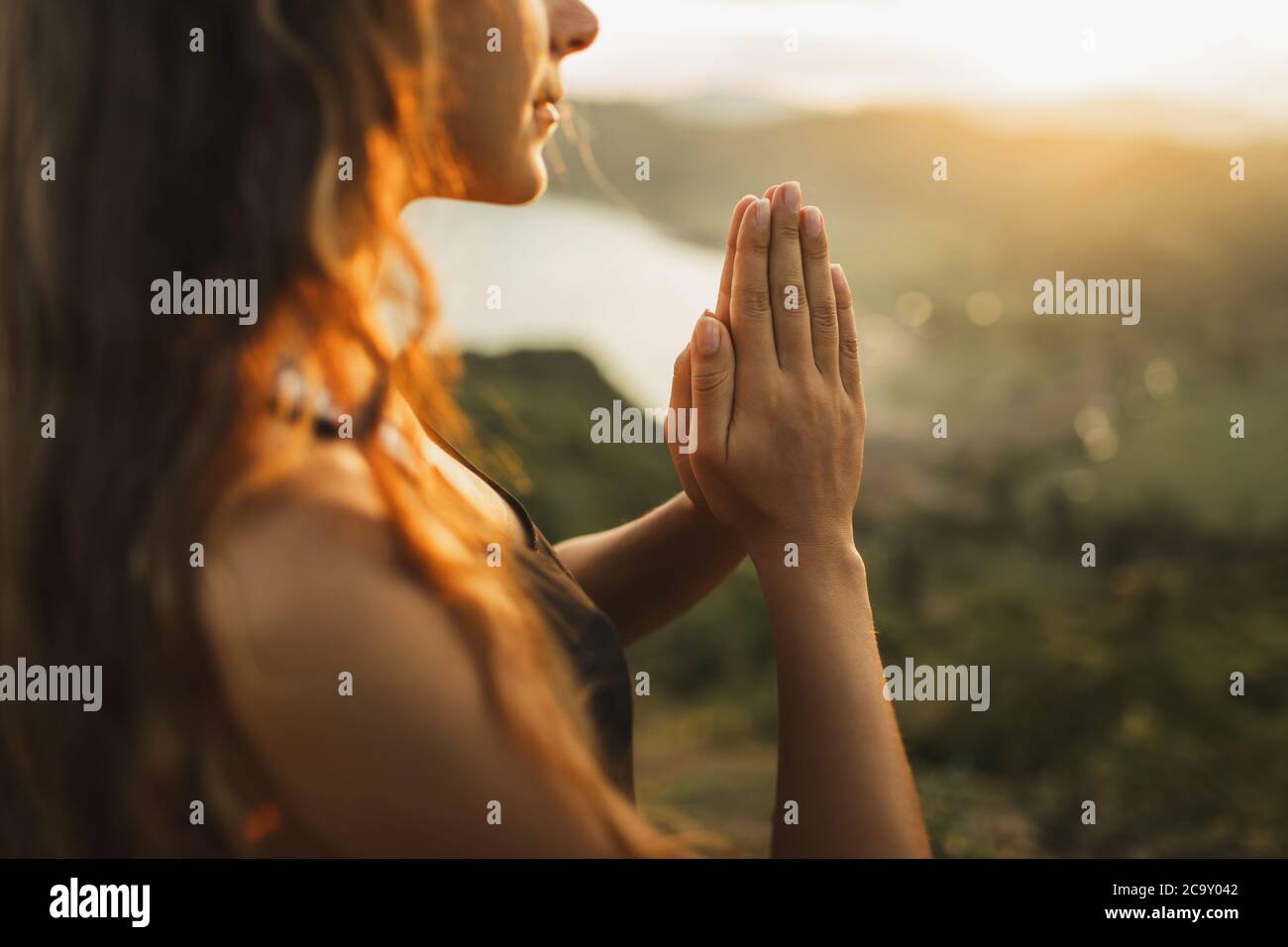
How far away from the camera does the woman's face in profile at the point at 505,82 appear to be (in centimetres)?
93

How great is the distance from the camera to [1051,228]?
6.03 meters

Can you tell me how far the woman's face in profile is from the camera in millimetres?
926

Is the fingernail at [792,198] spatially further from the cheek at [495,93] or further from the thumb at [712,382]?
Answer: the cheek at [495,93]

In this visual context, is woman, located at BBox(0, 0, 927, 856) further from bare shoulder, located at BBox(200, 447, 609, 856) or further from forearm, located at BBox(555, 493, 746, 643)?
forearm, located at BBox(555, 493, 746, 643)

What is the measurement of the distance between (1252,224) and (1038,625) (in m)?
3.06

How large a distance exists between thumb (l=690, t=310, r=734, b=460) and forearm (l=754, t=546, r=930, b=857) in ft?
0.45

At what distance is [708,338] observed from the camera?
1032 millimetres

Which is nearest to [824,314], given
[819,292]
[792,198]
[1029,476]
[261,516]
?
[819,292]

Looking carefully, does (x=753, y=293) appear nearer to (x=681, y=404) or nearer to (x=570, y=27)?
(x=681, y=404)

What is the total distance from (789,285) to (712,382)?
0.13 meters

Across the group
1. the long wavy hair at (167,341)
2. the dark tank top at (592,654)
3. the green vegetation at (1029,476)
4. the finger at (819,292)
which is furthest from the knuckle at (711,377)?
the green vegetation at (1029,476)

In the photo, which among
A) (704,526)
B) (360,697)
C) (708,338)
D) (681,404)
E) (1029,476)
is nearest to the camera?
(360,697)

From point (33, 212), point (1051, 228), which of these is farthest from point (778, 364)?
point (1051, 228)

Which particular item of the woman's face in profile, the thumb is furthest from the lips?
the thumb
